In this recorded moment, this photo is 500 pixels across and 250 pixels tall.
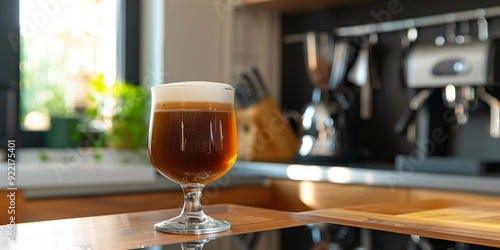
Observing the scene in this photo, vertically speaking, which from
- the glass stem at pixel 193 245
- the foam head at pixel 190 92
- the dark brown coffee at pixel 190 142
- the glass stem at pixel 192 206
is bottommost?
the glass stem at pixel 193 245

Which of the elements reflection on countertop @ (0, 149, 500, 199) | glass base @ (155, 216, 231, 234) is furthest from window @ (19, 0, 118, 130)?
glass base @ (155, 216, 231, 234)

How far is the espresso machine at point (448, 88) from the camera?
6.33 feet

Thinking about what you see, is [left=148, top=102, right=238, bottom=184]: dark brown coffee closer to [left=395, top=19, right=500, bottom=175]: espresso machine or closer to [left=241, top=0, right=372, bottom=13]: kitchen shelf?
[left=395, top=19, right=500, bottom=175]: espresso machine

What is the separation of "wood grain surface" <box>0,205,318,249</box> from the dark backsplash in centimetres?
156

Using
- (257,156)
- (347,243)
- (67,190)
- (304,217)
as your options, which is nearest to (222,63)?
(257,156)

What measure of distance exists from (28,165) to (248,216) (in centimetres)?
169

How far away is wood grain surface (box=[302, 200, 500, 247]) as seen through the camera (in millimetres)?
588

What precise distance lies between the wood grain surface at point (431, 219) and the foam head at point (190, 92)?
0.19m

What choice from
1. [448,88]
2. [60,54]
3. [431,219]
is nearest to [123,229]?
[431,219]

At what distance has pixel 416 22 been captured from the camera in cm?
234

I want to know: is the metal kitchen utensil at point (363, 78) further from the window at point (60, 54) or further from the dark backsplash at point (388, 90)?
the window at point (60, 54)

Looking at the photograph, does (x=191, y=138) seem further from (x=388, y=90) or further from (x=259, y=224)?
(x=388, y=90)

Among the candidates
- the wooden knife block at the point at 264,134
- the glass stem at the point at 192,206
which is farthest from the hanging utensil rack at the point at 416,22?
the glass stem at the point at 192,206

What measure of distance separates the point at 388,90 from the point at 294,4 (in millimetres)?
568
